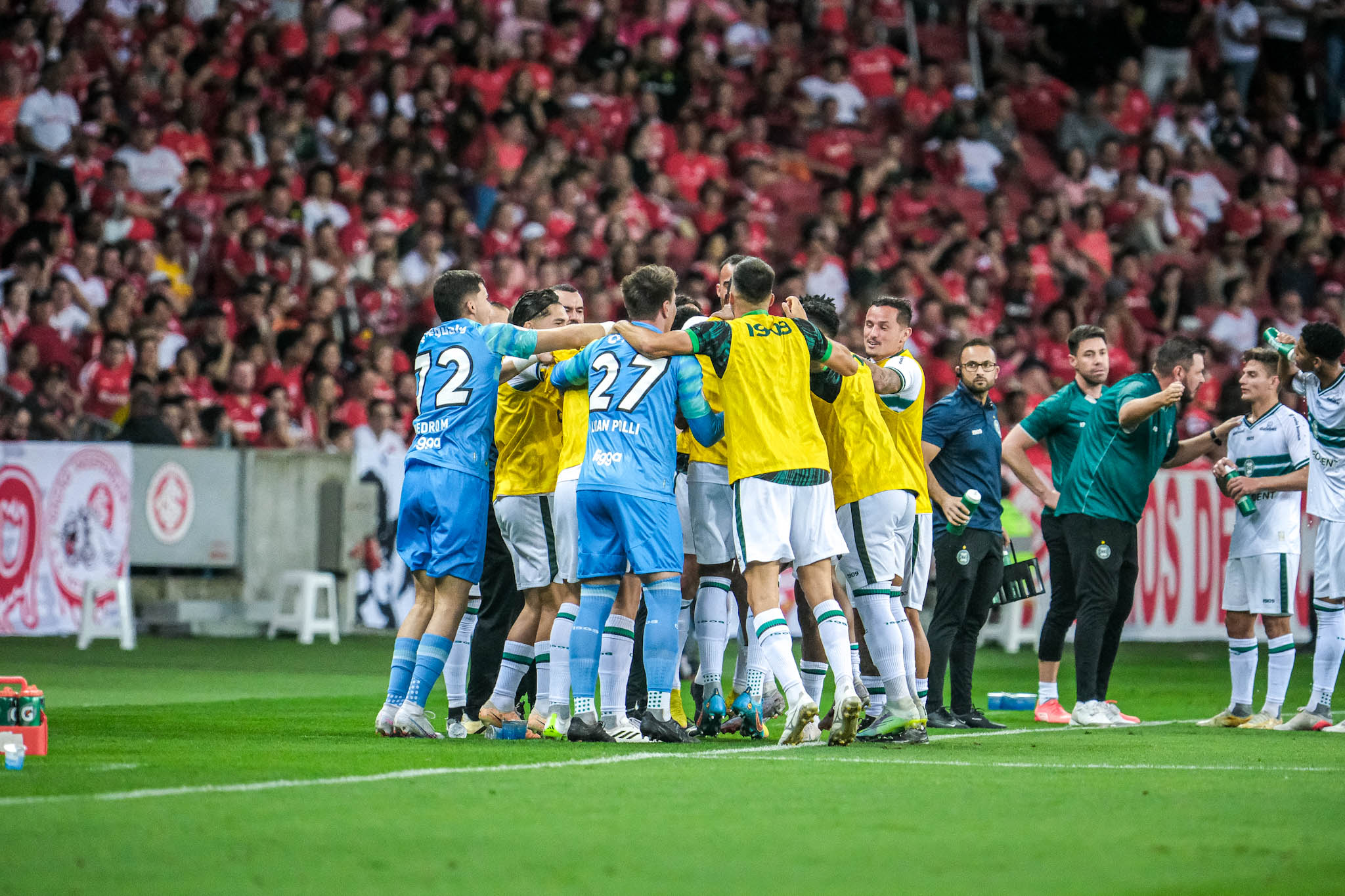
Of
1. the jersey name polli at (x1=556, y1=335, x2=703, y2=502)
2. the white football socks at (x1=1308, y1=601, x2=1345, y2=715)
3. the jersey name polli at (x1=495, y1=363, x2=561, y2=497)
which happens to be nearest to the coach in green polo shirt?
the white football socks at (x1=1308, y1=601, x2=1345, y2=715)

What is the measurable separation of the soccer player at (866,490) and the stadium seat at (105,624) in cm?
869

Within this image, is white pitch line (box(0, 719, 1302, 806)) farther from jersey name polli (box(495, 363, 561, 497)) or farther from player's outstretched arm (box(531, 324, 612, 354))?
player's outstretched arm (box(531, 324, 612, 354))

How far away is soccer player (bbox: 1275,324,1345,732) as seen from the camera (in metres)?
10.1

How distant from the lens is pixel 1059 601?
10.9 metres

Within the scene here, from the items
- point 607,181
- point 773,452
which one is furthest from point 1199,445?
point 607,181

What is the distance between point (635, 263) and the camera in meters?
19.9

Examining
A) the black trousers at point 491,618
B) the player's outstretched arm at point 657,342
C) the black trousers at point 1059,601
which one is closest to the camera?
the player's outstretched arm at point 657,342

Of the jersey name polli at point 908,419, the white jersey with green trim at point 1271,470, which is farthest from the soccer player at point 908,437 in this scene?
the white jersey with green trim at point 1271,470

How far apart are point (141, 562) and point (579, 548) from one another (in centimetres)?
926

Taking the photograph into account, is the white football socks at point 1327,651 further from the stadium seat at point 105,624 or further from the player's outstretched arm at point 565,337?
the stadium seat at point 105,624

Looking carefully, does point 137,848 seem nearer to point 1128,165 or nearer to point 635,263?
point 635,263

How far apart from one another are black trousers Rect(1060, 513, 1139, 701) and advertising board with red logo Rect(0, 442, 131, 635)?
9384 mm

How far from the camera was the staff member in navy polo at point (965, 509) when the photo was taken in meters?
10.2

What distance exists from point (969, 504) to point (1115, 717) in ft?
5.03
